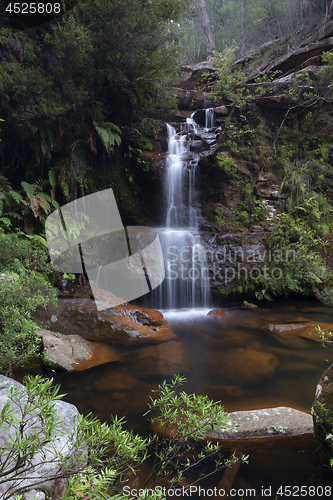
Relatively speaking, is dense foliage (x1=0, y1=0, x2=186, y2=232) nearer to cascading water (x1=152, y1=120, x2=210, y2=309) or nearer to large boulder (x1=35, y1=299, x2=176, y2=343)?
cascading water (x1=152, y1=120, x2=210, y2=309)

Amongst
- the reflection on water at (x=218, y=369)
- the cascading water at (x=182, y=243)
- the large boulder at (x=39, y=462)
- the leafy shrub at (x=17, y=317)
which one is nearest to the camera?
the large boulder at (x=39, y=462)

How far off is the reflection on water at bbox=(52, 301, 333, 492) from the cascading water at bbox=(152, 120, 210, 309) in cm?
162

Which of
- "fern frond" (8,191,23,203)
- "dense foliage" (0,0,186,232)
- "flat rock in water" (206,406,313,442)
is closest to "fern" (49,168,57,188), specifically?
"dense foliage" (0,0,186,232)

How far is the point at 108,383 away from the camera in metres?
4.30

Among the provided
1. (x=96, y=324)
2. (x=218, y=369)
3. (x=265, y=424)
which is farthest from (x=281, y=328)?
(x=96, y=324)

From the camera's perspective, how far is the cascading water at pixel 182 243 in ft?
28.9

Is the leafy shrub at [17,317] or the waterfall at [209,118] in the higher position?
the waterfall at [209,118]

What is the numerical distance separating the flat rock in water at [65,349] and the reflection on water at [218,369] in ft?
0.90

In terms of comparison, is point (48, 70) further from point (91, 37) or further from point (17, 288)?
point (17, 288)

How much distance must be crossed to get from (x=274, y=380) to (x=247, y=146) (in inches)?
382

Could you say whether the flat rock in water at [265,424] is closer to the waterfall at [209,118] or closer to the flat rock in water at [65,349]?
the flat rock in water at [65,349]

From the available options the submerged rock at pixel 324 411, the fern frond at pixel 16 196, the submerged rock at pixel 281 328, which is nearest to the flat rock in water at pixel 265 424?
the submerged rock at pixel 324 411

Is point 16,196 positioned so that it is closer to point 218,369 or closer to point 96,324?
point 96,324

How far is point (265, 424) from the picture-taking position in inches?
124
